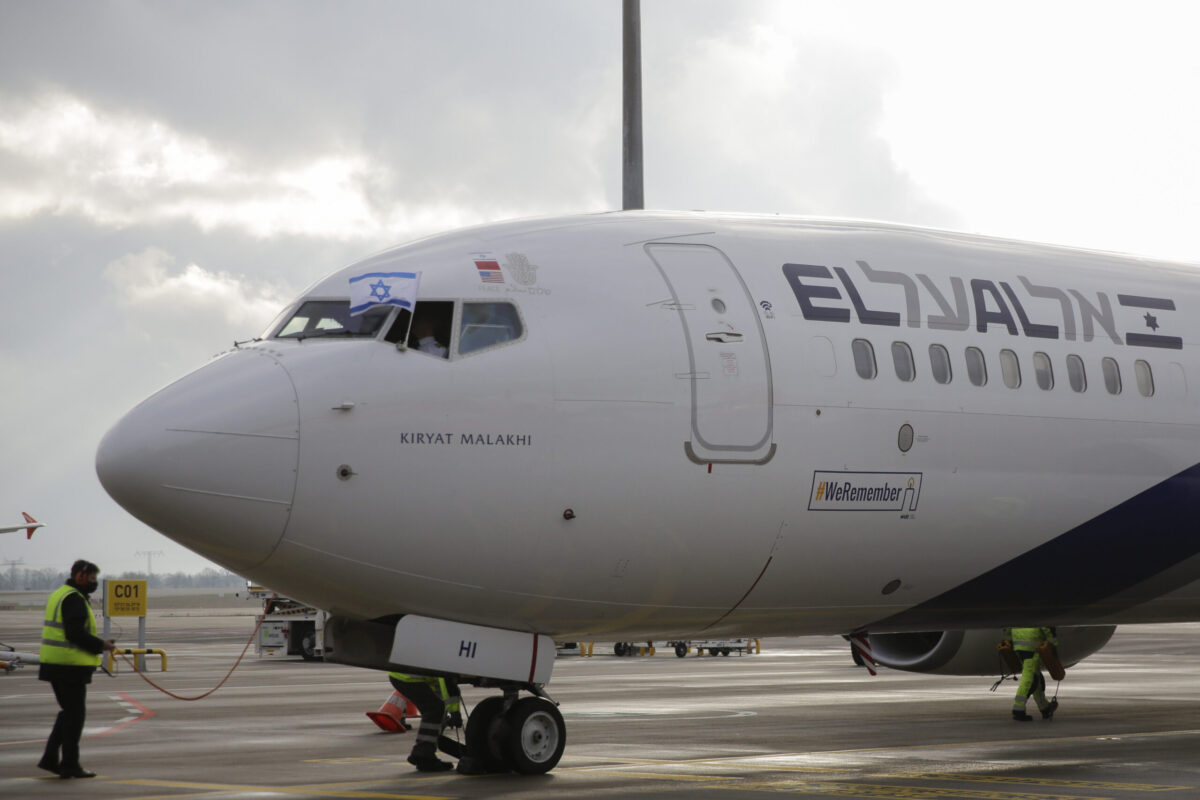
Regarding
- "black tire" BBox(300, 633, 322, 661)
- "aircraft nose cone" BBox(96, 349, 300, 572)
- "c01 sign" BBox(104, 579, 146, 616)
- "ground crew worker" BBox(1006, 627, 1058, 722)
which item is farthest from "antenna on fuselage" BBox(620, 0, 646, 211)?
"black tire" BBox(300, 633, 322, 661)

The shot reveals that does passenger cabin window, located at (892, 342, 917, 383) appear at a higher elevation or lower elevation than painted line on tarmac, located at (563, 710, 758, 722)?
higher

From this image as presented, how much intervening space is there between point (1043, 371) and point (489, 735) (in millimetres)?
6381

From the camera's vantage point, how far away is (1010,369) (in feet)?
48.7

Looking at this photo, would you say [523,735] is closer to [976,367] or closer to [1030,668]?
[976,367]

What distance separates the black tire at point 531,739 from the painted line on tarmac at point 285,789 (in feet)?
2.76

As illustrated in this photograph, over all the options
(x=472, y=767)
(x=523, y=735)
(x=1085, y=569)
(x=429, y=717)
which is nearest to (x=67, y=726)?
(x=429, y=717)

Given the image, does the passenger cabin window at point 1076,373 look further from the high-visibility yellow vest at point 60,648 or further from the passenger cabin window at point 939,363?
the high-visibility yellow vest at point 60,648

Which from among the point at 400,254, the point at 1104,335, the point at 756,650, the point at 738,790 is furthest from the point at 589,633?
the point at 756,650

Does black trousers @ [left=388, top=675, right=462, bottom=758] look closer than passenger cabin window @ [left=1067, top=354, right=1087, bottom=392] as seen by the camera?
Yes

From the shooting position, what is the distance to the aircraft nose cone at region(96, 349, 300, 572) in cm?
1154

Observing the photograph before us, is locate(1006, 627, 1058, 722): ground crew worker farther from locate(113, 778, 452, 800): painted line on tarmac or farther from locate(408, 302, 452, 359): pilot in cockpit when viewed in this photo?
locate(408, 302, 452, 359): pilot in cockpit

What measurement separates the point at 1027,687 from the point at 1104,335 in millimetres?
6990

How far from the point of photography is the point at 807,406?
13.4m

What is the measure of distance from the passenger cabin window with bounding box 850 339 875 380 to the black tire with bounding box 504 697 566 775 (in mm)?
4057
